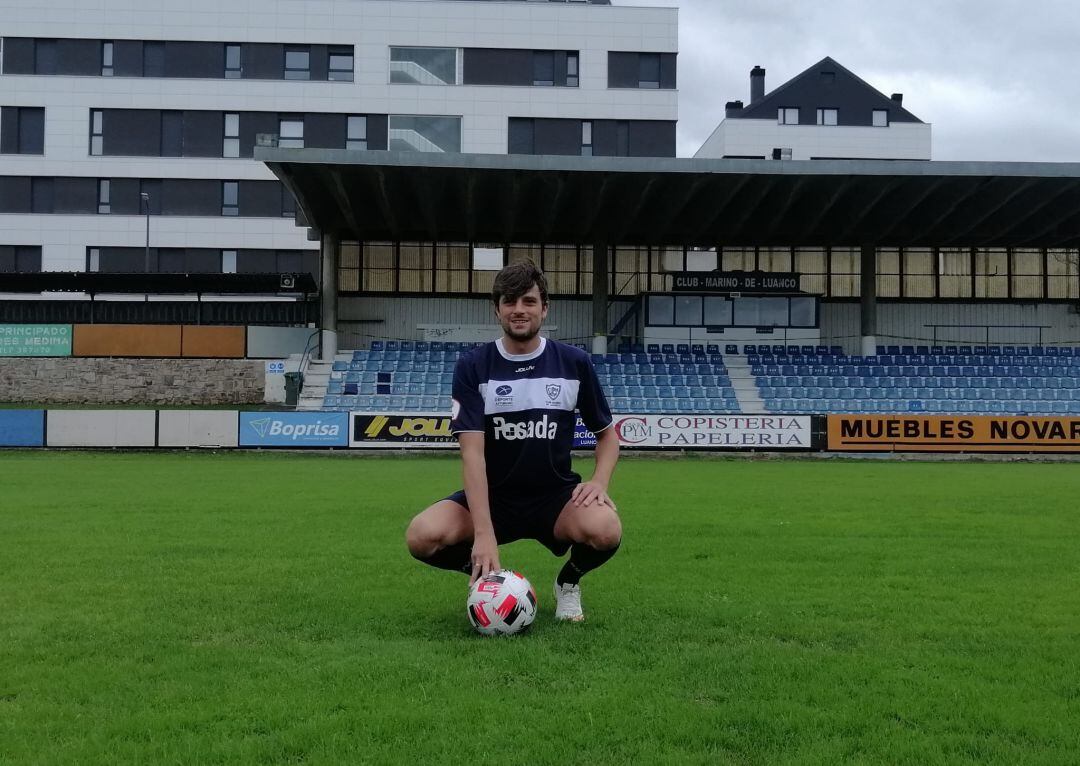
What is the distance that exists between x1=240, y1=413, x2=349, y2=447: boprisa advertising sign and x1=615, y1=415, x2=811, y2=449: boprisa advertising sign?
26.8 feet

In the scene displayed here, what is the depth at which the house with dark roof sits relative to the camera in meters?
60.1

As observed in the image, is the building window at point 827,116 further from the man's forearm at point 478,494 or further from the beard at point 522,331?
the man's forearm at point 478,494

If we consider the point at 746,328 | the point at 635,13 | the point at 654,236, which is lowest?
the point at 746,328

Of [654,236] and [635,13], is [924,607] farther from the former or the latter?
[635,13]

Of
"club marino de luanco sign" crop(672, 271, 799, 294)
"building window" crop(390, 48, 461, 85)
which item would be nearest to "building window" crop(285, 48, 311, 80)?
"building window" crop(390, 48, 461, 85)

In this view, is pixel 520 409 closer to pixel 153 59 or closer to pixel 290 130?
pixel 290 130

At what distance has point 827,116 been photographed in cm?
6612

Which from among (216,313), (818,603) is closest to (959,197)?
(216,313)

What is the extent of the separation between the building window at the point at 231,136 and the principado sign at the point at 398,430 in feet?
71.9

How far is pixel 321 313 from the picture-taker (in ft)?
120

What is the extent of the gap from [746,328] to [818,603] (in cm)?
3290

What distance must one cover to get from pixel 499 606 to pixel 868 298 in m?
34.7

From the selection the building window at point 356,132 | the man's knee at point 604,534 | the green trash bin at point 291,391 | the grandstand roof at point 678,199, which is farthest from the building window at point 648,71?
the man's knee at point 604,534

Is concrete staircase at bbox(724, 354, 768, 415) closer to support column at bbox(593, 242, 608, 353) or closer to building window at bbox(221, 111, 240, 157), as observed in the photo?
support column at bbox(593, 242, 608, 353)
